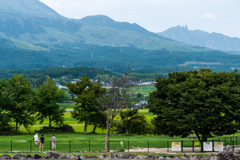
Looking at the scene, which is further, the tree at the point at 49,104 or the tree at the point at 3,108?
the tree at the point at 49,104

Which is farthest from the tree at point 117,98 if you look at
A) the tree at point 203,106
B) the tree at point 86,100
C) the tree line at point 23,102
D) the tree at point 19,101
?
the tree line at point 23,102

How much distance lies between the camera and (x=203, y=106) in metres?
37.1

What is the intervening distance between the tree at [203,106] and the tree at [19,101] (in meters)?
25.6

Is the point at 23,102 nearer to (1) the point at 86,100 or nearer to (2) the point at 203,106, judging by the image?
(1) the point at 86,100

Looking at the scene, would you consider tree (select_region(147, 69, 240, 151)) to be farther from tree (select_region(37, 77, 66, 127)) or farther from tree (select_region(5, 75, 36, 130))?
tree (select_region(5, 75, 36, 130))

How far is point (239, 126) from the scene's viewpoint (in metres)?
37.4

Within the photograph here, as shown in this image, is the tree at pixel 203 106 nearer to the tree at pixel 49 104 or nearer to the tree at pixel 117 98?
the tree at pixel 117 98

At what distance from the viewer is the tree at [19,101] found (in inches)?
2170

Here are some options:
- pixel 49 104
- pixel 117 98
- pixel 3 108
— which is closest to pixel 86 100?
pixel 49 104

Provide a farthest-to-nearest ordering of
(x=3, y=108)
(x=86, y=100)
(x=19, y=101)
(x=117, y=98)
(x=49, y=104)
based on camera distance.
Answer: (x=49, y=104)
(x=86, y=100)
(x=19, y=101)
(x=3, y=108)
(x=117, y=98)

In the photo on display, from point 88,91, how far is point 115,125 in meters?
9.22

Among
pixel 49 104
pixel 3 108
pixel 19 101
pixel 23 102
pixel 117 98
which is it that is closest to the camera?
pixel 117 98

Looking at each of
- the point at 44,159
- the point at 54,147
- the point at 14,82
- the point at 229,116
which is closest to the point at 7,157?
the point at 44,159

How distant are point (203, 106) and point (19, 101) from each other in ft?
112
